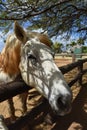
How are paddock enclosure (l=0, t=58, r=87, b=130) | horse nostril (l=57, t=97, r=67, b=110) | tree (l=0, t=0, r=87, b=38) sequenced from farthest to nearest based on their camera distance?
tree (l=0, t=0, r=87, b=38) → paddock enclosure (l=0, t=58, r=87, b=130) → horse nostril (l=57, t=97, r=67, b=110)

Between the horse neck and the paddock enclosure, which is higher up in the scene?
the horse neck

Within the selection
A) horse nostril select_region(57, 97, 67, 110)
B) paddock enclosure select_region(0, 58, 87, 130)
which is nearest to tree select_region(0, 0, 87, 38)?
paddock enclosure select_region(0, 58, 87, 130)

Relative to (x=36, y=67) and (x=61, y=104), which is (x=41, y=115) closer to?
(x=36, y=67)

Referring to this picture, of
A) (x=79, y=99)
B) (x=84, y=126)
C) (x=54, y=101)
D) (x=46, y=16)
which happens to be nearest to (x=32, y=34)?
(x=54, y=101)

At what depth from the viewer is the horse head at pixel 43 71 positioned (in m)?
2.96

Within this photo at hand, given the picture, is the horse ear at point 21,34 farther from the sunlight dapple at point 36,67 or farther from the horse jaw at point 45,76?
the horse jaw at point 45,76

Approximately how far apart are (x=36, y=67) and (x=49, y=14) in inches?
294

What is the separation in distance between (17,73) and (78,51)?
73.6 ft

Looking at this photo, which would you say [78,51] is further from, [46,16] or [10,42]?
[10,42]

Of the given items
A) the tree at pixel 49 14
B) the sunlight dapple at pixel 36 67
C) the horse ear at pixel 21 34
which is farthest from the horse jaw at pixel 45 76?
the tree at pixel 49 14

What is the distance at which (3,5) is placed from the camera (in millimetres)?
8070

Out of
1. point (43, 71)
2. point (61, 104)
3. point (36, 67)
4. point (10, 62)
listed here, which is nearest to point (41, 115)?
point (10, 62)

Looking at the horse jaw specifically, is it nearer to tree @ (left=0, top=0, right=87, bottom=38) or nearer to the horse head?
the horse head

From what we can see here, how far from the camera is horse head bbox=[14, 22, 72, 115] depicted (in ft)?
→ 9.72
